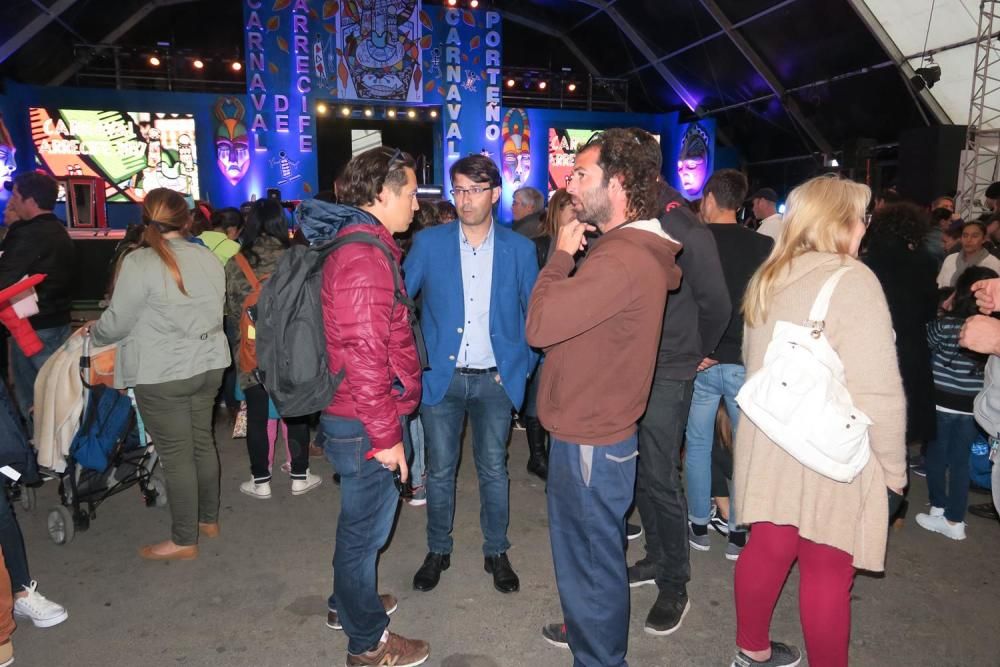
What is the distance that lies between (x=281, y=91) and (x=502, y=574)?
43.6ft

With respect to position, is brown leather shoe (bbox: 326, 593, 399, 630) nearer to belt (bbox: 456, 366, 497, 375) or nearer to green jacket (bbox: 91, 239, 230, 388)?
belt (bbox: 456, 366, 497, 375)

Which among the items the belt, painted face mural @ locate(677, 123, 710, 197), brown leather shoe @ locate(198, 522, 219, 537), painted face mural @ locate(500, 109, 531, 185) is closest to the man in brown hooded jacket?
the belt

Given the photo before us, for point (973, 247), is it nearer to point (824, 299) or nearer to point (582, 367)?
point (824, 299)

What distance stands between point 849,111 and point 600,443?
45.7 feet

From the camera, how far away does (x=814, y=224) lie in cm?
218

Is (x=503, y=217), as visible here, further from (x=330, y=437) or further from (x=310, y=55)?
(x=330, y=437)

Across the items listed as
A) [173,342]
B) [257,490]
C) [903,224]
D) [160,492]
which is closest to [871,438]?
[903,224]

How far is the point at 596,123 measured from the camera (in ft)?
55.4

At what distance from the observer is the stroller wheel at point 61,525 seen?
140 inches

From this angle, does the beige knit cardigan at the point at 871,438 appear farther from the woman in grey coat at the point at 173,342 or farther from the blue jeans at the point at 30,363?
the blue jeans at the point at 30,363

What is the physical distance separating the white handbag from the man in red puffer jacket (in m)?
1.20

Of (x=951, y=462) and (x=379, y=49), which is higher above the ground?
(x=379, y=49)

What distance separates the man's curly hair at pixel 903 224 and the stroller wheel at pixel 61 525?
4505 mm

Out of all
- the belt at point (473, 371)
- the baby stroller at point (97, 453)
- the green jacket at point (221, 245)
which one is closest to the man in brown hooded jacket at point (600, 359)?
the belt at point (473, 371)
